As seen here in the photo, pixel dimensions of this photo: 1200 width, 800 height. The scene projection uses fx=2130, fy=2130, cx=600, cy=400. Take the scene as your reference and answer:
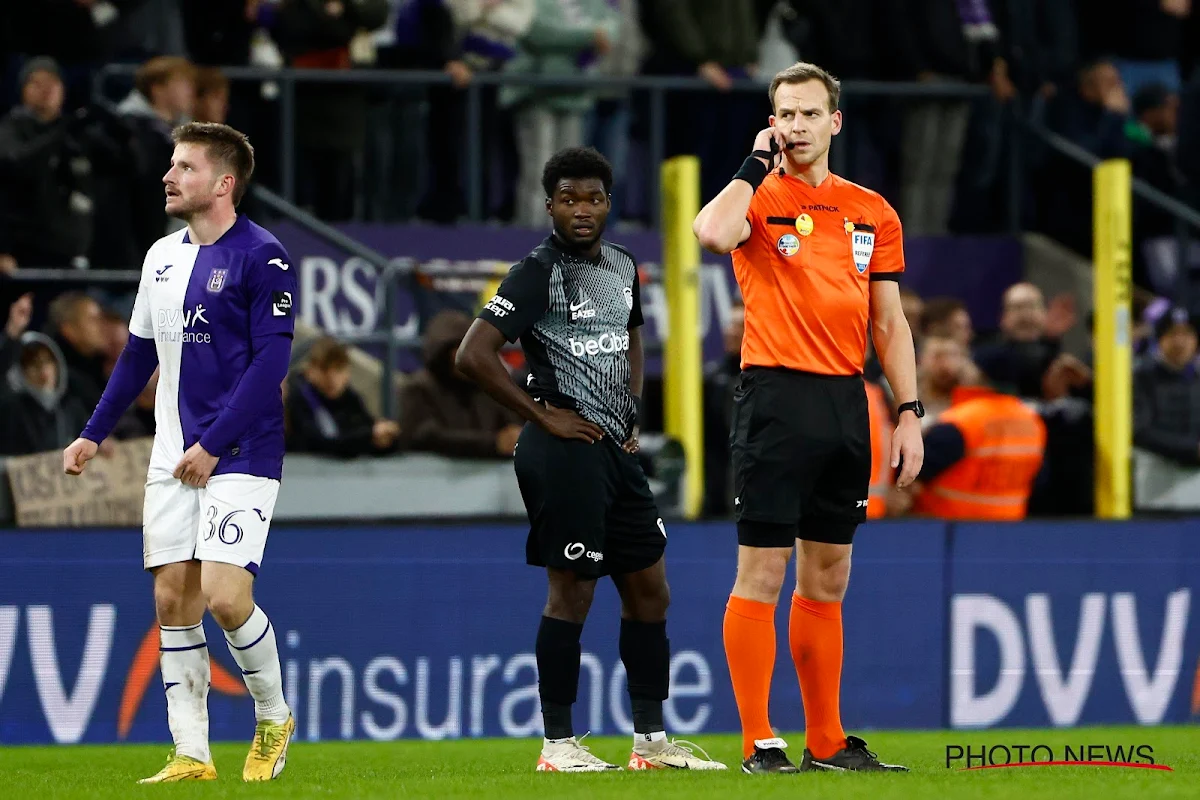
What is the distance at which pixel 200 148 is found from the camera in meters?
7.16

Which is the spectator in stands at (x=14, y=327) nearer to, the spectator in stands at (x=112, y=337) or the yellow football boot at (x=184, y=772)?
the spectator in stands at (x=112, y=337)

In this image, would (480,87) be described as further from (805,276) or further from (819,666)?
(819,666)

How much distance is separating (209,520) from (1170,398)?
6.64 metres

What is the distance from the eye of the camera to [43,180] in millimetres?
11094

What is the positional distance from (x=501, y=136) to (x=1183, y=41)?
18.2ft

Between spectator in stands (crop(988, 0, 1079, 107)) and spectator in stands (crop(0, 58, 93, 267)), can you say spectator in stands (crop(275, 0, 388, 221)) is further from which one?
spectator in stands (crop(988, 0, 1079, 107))

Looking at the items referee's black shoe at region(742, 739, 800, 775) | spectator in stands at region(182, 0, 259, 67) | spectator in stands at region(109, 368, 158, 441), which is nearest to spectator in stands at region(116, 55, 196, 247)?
spectator in stands at region(109, 368, 158, 441)

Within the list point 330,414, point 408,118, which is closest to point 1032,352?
point 330,414

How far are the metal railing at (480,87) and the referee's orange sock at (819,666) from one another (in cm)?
661

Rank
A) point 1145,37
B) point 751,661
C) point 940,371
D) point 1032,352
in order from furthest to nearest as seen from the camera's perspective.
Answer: point 1145,37 → point 1032,352 → point 940,371 → point 751,661

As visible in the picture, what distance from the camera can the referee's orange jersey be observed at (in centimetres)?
691

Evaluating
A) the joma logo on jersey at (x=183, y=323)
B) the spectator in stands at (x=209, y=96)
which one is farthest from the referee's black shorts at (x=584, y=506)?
the spectator in stands at (x=209, y=96)

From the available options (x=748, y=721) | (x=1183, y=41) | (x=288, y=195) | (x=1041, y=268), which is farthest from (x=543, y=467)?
(x=1183, y=41)

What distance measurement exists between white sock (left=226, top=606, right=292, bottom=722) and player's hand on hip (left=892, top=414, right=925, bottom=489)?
2170mm
